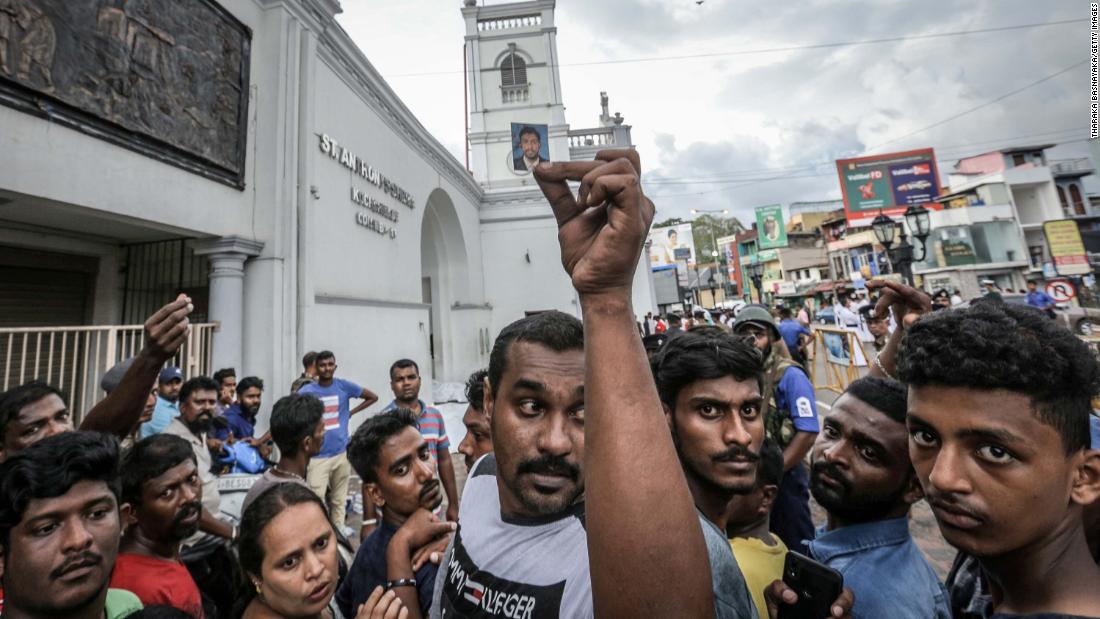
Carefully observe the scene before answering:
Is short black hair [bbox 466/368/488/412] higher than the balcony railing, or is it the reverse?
the balcony railing

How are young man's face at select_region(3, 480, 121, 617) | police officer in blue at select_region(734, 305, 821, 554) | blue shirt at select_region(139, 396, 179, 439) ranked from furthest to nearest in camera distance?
blue shirt at select_region(139, 396, 179, 439) < police officer in blue at select_region(734, 305, 821, 554) < young man's face at select_region(3, 480, 121, 617)

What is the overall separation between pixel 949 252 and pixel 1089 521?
1270 inches

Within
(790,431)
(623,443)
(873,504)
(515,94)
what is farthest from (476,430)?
(515,94)

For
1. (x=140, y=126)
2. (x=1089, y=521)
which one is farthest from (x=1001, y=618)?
(x=140, y=126)

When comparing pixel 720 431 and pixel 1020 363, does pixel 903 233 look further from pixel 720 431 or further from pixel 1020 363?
pixel 1020 363

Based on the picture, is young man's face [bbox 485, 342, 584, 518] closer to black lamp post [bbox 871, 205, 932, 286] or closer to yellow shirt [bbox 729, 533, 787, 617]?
yellow shirt [bbox 729, 533, 787, 617]

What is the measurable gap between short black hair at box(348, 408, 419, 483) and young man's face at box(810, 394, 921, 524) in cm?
180

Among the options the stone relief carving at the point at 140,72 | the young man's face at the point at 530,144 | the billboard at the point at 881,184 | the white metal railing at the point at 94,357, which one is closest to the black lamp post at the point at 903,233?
the stone relief carving at the point at 140,72

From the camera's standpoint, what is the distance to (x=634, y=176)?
2.19 ft

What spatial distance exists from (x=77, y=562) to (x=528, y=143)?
16.7 m

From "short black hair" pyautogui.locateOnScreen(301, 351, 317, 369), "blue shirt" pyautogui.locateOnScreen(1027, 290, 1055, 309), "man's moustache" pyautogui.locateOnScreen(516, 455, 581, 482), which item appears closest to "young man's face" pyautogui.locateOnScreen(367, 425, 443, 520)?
"man's moustache" pyautogui.locateOnScreen(516, 455, 581, 482)

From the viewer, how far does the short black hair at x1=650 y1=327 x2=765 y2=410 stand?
1.54 m

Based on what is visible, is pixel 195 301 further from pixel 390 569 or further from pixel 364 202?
pixel 390 569

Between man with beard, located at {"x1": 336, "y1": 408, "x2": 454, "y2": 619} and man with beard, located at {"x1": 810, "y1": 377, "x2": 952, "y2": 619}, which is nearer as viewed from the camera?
man with beard, located at {"x1": 810, "y1": 377, "x2": 952, "y2": 619}
